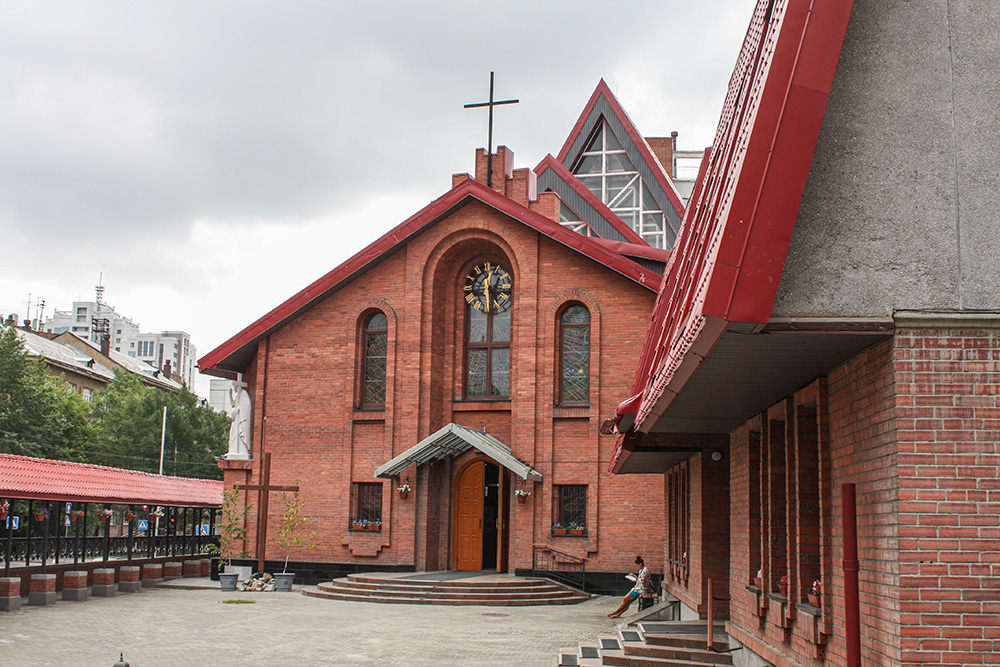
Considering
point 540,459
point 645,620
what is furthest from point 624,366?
point 645,620

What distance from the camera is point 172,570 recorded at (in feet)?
88.9

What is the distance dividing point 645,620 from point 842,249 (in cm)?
A: 1207

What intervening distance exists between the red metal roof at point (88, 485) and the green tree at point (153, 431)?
28.2 metres

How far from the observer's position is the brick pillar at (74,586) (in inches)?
853

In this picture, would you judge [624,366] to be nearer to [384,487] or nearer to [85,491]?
[384,487]

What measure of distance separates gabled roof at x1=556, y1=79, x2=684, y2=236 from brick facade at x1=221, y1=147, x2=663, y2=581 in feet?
35.8

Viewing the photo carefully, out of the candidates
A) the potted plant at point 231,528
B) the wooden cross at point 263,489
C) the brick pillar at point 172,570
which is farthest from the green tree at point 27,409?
the wooden cross at point 263,489

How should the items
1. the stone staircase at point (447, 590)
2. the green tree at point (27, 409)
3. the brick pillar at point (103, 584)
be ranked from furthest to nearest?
the green tree at point (27, 409) < the brick pillar at point (103, 584) < the stone staircase at point (447, 590)

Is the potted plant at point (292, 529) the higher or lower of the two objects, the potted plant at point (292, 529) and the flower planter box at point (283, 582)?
the higher

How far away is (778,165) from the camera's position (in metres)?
5.22

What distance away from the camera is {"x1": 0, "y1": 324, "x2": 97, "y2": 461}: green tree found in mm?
46656

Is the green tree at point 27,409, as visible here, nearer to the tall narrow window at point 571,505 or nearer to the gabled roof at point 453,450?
the gabled roof at point 453,450

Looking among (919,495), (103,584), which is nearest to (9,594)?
(103,584)

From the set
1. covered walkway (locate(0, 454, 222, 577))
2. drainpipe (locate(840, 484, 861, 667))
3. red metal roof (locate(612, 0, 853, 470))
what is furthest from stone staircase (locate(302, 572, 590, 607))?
red metal roof (locate(612, 0, 853, 470))
